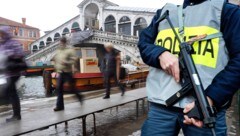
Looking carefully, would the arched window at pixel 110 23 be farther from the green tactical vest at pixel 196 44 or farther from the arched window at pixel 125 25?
the green tactical vest at pixel 196 44

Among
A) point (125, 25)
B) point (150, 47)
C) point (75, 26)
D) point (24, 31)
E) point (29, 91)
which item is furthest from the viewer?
point (24, 31)

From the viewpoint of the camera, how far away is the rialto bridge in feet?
139

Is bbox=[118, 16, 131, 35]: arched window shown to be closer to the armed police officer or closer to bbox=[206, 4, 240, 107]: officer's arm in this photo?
the armed police officer

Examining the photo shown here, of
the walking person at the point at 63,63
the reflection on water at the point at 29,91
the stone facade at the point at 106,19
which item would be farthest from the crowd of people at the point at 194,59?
the stone facade at the point at 106,19

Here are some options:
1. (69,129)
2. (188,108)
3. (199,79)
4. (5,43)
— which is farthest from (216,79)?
(69,129)

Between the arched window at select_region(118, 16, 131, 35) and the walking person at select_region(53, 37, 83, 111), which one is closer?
the walking person at select_region(53, 37, 83, 111)

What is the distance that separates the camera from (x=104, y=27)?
185 ft

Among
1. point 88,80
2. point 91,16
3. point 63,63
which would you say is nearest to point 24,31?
point 91,16

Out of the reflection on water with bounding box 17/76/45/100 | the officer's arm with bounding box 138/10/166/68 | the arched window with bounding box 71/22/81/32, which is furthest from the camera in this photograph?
the arched window with bounding box 71/22/81/32

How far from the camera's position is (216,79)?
1.69 metres

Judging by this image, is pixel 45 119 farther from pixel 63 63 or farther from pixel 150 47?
pixel 150 47

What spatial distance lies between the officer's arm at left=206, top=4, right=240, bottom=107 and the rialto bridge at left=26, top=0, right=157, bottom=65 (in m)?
37.9

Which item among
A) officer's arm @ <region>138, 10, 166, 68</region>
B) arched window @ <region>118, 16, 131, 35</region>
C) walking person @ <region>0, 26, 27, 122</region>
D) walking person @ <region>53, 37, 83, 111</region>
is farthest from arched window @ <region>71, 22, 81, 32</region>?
officer's arm @ <region>138, 10, 166, 68</region>

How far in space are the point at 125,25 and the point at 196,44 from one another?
50.7m
